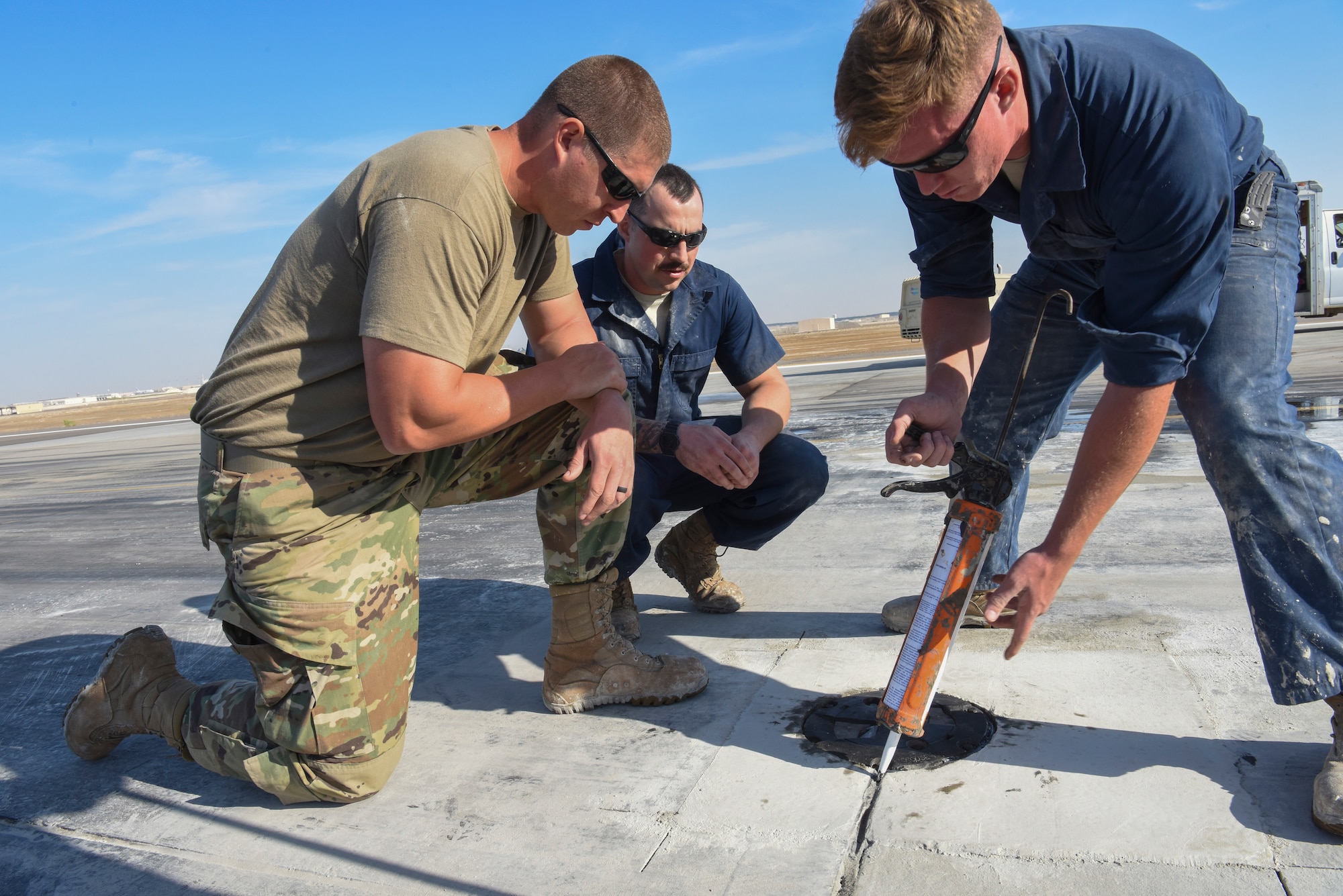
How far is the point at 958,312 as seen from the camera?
268 centimetres

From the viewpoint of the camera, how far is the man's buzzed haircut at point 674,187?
3.11 metres

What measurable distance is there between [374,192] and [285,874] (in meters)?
1.43

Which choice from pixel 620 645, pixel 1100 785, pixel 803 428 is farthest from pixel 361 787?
pixel 803 428

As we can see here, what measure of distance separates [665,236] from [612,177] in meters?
0.90

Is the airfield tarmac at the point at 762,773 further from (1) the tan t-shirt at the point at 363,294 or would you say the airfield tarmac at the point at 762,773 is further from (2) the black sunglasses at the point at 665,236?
(2) the black sunglasses at the point at 665,236

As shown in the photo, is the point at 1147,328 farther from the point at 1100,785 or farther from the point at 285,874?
the point at 285,874

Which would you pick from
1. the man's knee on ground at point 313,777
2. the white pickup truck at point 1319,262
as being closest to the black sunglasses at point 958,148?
the man's knee on ground at point 313,777

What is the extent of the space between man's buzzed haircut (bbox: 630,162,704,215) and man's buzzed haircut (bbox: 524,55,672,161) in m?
0.81

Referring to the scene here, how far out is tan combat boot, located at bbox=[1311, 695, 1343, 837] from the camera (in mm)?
1639

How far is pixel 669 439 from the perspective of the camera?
305 cm

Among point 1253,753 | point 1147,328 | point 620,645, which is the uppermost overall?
point 1147,328

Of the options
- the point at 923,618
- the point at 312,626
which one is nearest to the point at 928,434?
the point at 923,618

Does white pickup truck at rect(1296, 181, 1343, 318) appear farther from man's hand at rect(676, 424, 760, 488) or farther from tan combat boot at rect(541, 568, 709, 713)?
tan combat boot at rect(541, 568, 709, 713)

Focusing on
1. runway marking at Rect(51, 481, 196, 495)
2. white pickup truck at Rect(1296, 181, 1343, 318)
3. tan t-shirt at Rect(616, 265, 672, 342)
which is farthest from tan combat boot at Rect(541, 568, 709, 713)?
white pickup truck at Rect(1296, 181, 1343, 318)
